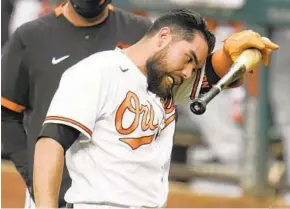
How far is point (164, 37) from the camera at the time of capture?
2947 mm

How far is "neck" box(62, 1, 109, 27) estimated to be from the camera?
3.61 meters

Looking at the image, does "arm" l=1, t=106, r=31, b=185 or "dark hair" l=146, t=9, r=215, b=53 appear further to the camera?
"arm" l=1, t=106, r=31, b=185

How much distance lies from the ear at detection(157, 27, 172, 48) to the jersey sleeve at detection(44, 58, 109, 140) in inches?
8.4

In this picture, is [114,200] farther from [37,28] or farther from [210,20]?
[210,20]

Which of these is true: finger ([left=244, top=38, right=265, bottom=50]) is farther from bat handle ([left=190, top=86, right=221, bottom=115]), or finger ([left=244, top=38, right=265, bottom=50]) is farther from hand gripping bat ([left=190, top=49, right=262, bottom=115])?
bat handle ([left=190, top=86, right=221, bottom=115])

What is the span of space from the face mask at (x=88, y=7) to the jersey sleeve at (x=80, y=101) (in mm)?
704

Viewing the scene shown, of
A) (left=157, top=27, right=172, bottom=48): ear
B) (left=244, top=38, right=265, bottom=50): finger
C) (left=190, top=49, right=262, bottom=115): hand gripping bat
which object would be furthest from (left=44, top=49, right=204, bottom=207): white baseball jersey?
(left=244, top=38, right=265, bottom=50): finger

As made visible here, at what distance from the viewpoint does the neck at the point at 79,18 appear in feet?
11.8

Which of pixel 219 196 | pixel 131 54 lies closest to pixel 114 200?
pixel 131 54

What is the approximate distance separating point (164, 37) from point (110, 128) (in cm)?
31

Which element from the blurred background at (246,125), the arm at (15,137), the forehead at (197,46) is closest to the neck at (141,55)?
the forehead at (197,46)

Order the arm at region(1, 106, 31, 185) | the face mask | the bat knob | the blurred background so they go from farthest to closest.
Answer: the blurred background, the arm at region(1, 106, 31, 185), the face mask, the bat knob

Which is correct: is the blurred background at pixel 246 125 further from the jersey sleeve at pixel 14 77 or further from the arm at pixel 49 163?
the arm at pixel 49 163

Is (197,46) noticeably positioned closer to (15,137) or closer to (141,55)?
(141,55)
